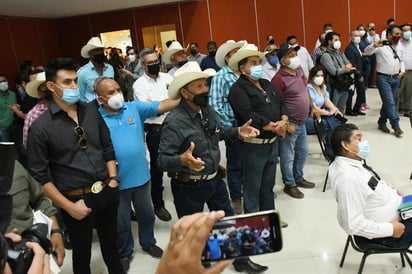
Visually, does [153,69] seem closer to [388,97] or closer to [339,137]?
[339,137]

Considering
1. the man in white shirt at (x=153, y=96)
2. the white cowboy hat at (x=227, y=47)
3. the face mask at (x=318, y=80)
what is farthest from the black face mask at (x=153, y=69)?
the face mask at (x=318, y=80)

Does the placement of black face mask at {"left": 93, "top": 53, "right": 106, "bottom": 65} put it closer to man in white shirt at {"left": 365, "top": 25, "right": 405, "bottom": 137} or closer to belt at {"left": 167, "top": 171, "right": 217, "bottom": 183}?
belt at {"left": 167, "top": 171, "right": 217, "bottom": 183}

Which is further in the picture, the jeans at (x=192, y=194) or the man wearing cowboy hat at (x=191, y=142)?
the jeans at (x=192, y=194)

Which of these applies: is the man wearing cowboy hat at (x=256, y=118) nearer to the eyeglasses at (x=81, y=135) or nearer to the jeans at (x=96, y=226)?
the jeans at (x=96, y=226)

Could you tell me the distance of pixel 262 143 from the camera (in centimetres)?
277

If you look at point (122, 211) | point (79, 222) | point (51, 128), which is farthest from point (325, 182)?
point (51, 128)

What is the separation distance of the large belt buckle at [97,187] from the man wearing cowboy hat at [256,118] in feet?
3.67

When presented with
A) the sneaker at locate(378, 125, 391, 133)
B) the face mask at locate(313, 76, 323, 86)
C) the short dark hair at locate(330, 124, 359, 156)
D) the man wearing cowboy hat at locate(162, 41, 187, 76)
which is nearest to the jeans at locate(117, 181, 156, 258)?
the short dark hair at locate(330, 124, 359, 156)

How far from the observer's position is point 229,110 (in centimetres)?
325

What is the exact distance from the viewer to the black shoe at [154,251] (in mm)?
2959

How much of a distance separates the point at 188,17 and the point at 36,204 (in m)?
8.41

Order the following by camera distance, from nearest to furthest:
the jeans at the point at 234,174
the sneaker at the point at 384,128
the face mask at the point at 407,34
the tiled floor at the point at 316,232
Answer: the tiled floor at the point at 316,232, the jeans at the point at 234,174, the sneaker at the point at 384,128, the face mask at the point at 407,34

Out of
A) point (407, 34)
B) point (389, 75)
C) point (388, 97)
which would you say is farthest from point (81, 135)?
point (407, 34)

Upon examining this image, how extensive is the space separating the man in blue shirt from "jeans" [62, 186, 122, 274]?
26cm
